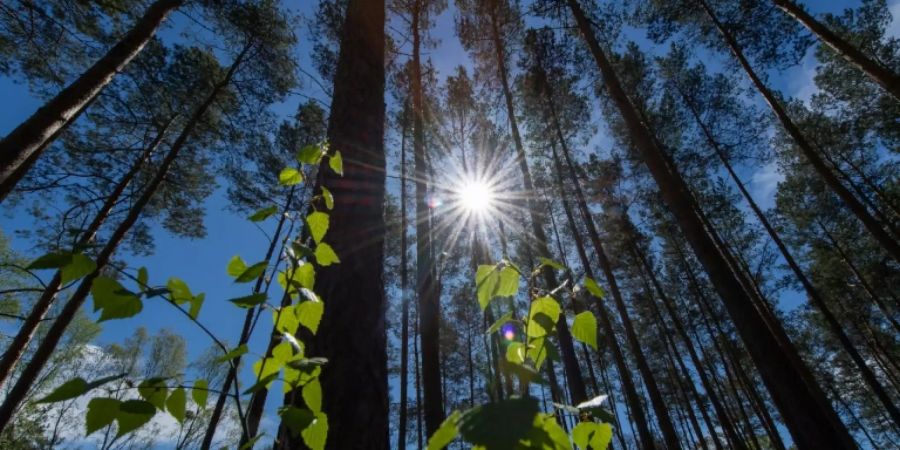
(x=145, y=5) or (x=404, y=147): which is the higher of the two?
(x=404, y=147)

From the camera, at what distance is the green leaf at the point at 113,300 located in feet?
1.87

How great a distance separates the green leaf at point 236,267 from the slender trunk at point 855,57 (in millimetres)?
9320

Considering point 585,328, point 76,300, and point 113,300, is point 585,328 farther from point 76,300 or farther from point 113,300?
point 76,300

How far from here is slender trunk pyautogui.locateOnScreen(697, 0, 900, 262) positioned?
27.1 feet

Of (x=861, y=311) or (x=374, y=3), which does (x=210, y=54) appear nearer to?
(x=374, y=3)

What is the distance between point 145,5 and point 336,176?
8.68 metres

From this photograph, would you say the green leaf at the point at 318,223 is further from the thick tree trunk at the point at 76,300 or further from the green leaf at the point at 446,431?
the thick tree trunk at the point at 76,300

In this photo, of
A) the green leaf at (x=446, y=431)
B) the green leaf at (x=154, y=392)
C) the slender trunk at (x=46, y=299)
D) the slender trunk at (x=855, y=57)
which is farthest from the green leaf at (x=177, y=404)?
the slender trunk at (x=855, y=57)

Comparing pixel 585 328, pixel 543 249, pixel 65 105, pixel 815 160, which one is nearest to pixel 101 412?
pixel 585 328

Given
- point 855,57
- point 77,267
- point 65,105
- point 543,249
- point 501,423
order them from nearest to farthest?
point 501,423 → point 77,267 → point 65,105 → point 855,57 → point 543,249

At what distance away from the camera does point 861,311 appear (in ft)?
61.9

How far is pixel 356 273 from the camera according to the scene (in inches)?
47.8

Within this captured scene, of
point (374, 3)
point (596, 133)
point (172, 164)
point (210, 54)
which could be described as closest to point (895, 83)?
point (596, 133)

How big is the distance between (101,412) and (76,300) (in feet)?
30.5
